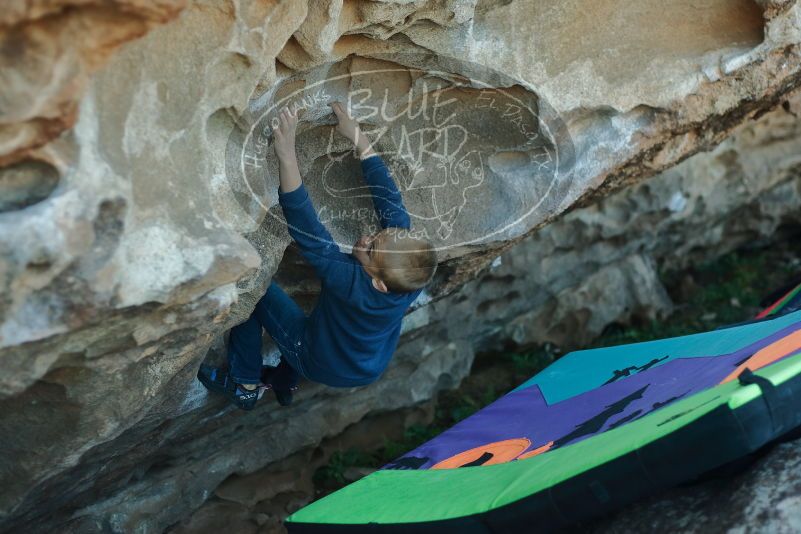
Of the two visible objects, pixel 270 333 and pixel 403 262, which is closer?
pixel 403 262

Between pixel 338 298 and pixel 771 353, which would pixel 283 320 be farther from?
pixel 771 353

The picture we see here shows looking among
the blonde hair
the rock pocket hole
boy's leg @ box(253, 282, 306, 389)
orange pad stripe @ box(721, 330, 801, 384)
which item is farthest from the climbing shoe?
orange pad stripe @ box(721, 330, 801, 384)

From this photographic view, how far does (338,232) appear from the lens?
247 cm

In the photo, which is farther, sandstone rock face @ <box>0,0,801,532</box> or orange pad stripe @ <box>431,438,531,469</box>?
orange pad stripe @ <box>431,438,531,469</box>

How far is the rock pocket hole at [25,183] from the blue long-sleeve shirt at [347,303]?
63cm

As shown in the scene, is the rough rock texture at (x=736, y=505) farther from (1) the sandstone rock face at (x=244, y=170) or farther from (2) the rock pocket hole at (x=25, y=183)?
(2) the rock pocket hole at (x=25, y=183)

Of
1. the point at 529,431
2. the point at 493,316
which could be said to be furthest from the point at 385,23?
the point at 493,316

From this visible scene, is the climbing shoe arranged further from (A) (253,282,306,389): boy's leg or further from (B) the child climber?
(A) (253,282,306,389): boy's leg

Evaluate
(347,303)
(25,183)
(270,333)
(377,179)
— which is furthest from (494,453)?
(25,183)

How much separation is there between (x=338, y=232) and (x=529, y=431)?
2.41 ft

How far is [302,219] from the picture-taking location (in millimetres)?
2117

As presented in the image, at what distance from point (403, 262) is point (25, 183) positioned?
2.96 ft

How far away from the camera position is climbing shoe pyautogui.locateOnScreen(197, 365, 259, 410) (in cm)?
244

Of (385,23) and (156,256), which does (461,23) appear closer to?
(385,23)
